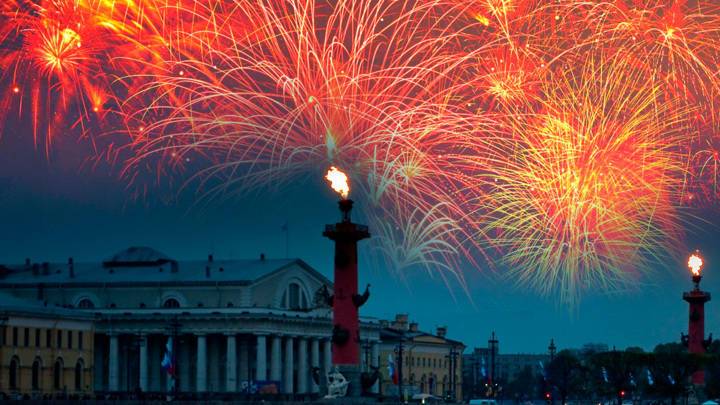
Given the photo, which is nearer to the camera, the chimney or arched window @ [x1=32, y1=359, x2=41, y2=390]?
arched window @ [x1=32, y1=359, x2=41, y2=390]

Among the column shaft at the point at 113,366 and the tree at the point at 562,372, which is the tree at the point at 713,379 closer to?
the tree at the point at 562,372

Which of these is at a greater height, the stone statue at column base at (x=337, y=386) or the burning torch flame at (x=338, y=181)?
the burning torch flame at (x=338, y=181)

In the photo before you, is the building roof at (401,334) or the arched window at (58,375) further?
the building roof at (401,334)

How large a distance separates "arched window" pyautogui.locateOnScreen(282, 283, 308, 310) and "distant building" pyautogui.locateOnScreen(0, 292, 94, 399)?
2620 centimetres

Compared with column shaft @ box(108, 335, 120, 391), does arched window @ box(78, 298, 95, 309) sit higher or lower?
higher

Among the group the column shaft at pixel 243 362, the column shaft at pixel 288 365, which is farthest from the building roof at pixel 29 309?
the column shaft at pixel 288 365

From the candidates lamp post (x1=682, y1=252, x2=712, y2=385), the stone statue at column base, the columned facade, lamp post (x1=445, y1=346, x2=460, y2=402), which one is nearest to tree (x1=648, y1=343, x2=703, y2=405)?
lamp post (x1=682, y1=252, x2=712, y2=385)

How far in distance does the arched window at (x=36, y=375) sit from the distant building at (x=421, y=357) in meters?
56.7

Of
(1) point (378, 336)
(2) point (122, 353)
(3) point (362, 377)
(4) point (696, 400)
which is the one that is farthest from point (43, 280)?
(3) point (362, 377)

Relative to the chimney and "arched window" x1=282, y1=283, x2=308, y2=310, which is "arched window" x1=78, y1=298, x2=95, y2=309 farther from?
the chimney

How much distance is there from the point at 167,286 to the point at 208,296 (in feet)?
13.4

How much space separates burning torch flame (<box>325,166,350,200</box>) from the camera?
80375mm

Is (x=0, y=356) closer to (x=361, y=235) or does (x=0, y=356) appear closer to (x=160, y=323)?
(x=160, y=323)

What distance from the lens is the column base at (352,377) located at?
7975 cm
